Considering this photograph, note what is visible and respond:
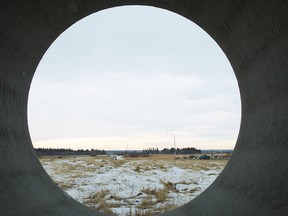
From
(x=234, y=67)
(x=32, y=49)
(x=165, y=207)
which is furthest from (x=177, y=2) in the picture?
(x=165, y=207)

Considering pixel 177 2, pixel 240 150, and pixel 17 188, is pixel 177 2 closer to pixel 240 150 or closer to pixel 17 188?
pixel 240 150

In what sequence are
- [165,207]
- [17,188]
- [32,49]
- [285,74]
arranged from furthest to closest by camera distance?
[165,207] → [32,49] → [17,188] → [285,74]

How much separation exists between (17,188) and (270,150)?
10.4 feet

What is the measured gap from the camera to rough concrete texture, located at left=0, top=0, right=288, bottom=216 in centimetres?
368

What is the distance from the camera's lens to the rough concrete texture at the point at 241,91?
3.68m

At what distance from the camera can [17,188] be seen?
3.96 metres

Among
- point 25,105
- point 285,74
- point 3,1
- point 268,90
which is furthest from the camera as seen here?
point 25,105

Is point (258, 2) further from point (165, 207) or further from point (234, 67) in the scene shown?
point (165, 207)

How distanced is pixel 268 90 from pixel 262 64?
0.37m

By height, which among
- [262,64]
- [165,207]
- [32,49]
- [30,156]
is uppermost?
[32,49]

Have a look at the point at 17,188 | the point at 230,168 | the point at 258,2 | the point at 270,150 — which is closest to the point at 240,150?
the point at 230,168

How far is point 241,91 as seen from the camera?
5.51m

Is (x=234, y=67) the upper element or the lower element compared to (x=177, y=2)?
lower

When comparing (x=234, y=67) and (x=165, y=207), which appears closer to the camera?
(x=234, y=67)
